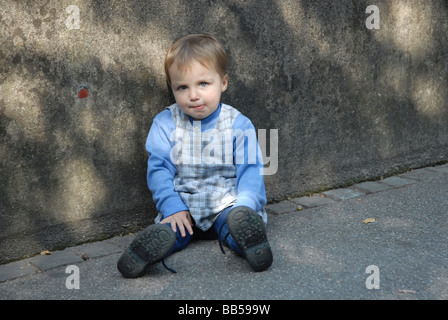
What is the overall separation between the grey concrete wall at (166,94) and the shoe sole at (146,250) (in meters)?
0.57

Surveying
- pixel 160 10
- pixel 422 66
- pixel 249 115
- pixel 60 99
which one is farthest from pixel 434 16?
pixel 60 99

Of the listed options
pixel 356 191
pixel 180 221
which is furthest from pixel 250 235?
pixel 356 191

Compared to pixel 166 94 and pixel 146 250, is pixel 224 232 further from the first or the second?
pixel 166 94

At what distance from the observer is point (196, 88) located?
2643 millimetres

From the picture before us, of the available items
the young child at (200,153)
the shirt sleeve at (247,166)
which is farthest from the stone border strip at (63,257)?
the shirt sleeve at (247,166)

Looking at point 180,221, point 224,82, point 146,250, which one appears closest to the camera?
point 146,250

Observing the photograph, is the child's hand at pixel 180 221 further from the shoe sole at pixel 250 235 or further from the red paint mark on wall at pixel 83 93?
the red paint mark on wall at pixel 83 93

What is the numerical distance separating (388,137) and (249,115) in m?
1.14

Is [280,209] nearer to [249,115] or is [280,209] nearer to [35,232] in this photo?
[249,115]

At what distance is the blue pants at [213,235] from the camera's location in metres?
2.55

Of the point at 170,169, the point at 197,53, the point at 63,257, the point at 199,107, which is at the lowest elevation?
the point at 63,257

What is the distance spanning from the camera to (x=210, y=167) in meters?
2.75

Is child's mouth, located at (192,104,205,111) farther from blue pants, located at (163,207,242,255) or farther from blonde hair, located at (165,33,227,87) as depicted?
blue pants, located at (163,207,242,255)

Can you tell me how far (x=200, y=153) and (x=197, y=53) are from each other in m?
0.50
